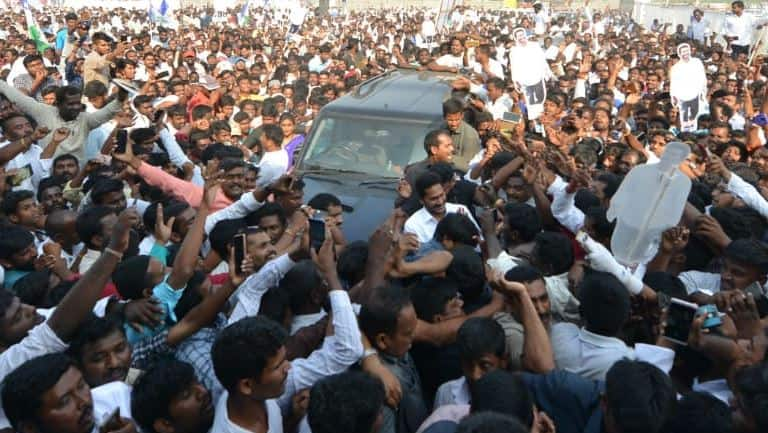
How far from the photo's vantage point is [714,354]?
2.83 metres

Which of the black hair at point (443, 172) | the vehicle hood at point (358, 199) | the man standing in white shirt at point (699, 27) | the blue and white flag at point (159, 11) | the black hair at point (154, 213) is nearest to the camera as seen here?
the black hair at point (154, 213)

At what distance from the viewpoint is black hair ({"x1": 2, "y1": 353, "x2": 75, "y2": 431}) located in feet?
7.81

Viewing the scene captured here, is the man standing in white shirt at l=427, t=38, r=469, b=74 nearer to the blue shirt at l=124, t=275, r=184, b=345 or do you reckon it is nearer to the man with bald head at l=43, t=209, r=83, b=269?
the man with bald head at l=43, t=209, r=83, b=269

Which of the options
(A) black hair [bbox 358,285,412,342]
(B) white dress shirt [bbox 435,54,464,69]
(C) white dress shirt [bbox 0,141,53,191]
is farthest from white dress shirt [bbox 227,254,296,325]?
(B) white dress shirt [bbox 435,54,464,69]

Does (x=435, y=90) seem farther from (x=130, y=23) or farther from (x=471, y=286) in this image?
(x=130, y=23)

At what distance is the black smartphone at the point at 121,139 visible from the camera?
6.21m

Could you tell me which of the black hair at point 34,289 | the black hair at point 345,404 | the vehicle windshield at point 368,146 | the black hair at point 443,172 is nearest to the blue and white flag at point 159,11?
the vehicle windshield at point 368,146

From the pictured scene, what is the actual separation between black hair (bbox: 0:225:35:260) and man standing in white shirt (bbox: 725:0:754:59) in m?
15.8

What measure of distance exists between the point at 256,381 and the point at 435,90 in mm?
5641

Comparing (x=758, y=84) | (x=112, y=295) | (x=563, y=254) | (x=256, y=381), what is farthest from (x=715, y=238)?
(x=758, y=84)

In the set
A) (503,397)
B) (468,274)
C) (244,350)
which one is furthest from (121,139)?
(503,397)

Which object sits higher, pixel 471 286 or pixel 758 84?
pixel 471 286

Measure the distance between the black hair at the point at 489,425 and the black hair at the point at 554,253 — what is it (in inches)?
73.1

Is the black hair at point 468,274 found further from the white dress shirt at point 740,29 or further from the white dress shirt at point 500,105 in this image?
the white dress shirt at point 740,29
